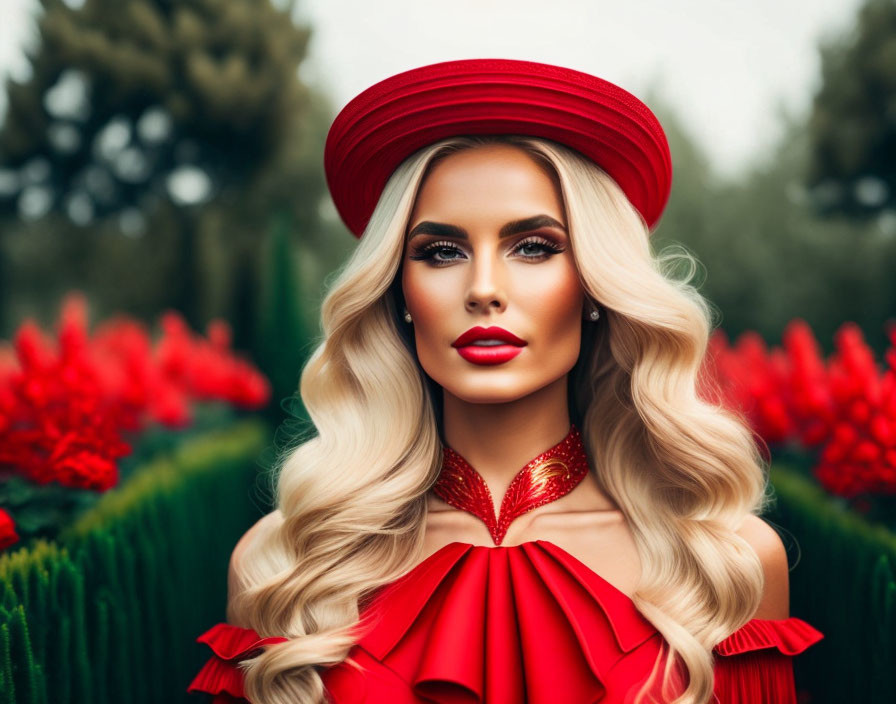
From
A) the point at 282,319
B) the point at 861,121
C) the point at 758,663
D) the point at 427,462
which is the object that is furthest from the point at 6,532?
the point at 861,121

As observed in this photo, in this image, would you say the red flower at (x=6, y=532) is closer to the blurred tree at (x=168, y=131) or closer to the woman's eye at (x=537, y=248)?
the woman's eye at (x=537, y=248)

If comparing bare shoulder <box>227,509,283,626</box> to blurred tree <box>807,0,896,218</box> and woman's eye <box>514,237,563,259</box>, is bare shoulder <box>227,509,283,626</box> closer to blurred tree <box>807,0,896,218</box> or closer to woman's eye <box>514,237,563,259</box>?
woman's eye <box>514,237,563,259</box>

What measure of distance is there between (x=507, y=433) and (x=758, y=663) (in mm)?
885

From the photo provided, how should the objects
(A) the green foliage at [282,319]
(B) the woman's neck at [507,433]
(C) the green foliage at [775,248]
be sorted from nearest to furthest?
(B) the woman's neck at [507,433] < (A) the green foliage at [282,319] < (C) the green foliage at [775,248]

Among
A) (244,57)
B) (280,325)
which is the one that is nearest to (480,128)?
(280,325)

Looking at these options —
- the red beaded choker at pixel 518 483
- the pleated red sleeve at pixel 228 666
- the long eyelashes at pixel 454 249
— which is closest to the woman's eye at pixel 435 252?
the long eyelashes at pixel 454 249

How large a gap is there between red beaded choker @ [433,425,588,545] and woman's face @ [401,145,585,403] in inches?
10.2

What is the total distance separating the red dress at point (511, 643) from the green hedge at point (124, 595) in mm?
462

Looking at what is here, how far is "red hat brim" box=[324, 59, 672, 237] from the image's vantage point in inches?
88.7

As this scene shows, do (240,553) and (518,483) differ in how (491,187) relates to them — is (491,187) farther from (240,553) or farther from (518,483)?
(240,553)

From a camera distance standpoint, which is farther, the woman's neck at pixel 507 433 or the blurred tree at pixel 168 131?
the blurred tree at pixel 168 131

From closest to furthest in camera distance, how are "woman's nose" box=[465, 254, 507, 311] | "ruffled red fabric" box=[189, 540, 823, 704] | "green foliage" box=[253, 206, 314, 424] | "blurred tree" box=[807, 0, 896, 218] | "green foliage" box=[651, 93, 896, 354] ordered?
"ruffled red fabric" box=[189, 540, 823, 704]
"woman's nose" box=[465, 254, 507, 311]
"blurred tree" box=[807, 0, 896, 218]
"green foliage" box=[253, 206, 314, 424]
"green foliage" box=[651, 93, 896, 354]

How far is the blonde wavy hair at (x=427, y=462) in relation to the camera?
7.29ft

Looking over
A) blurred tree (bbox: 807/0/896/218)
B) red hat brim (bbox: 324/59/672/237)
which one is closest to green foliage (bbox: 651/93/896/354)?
blurred tree (bbox: 807/0/896/218)
